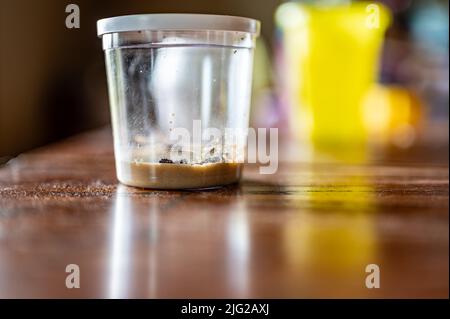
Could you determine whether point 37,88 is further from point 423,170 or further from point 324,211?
point 324,211

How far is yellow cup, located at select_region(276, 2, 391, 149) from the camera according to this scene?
4.89 feet

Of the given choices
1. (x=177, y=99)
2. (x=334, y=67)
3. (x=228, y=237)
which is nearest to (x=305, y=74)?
(x=334, y=67)

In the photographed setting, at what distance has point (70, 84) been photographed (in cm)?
226

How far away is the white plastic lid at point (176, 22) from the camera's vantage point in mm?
670

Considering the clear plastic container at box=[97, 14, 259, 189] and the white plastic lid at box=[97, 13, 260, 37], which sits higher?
the white plastic lid at box=[97, 13, 260, 37]

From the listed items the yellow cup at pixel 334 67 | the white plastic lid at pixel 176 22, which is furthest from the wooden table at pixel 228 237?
the yellow cup at pixel 334 67

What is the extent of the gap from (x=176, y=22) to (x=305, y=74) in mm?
909

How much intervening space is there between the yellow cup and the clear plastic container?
0.78m

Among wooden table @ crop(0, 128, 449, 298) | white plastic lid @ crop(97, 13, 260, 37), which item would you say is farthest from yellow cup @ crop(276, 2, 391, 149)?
white plastic lid @ crop(97, 13, 260, 37)

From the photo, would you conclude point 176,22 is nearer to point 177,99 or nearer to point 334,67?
point 177,99

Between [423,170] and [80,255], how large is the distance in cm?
63

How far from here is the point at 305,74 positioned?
1.54m

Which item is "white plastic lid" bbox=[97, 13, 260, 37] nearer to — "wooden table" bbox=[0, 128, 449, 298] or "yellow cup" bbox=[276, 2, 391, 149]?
"wooden table" bbox=[0, 128, 449, 298]

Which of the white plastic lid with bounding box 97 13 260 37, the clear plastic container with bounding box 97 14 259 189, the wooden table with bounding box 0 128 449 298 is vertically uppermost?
the white plastic lid with bounding box 97 13 260 37
